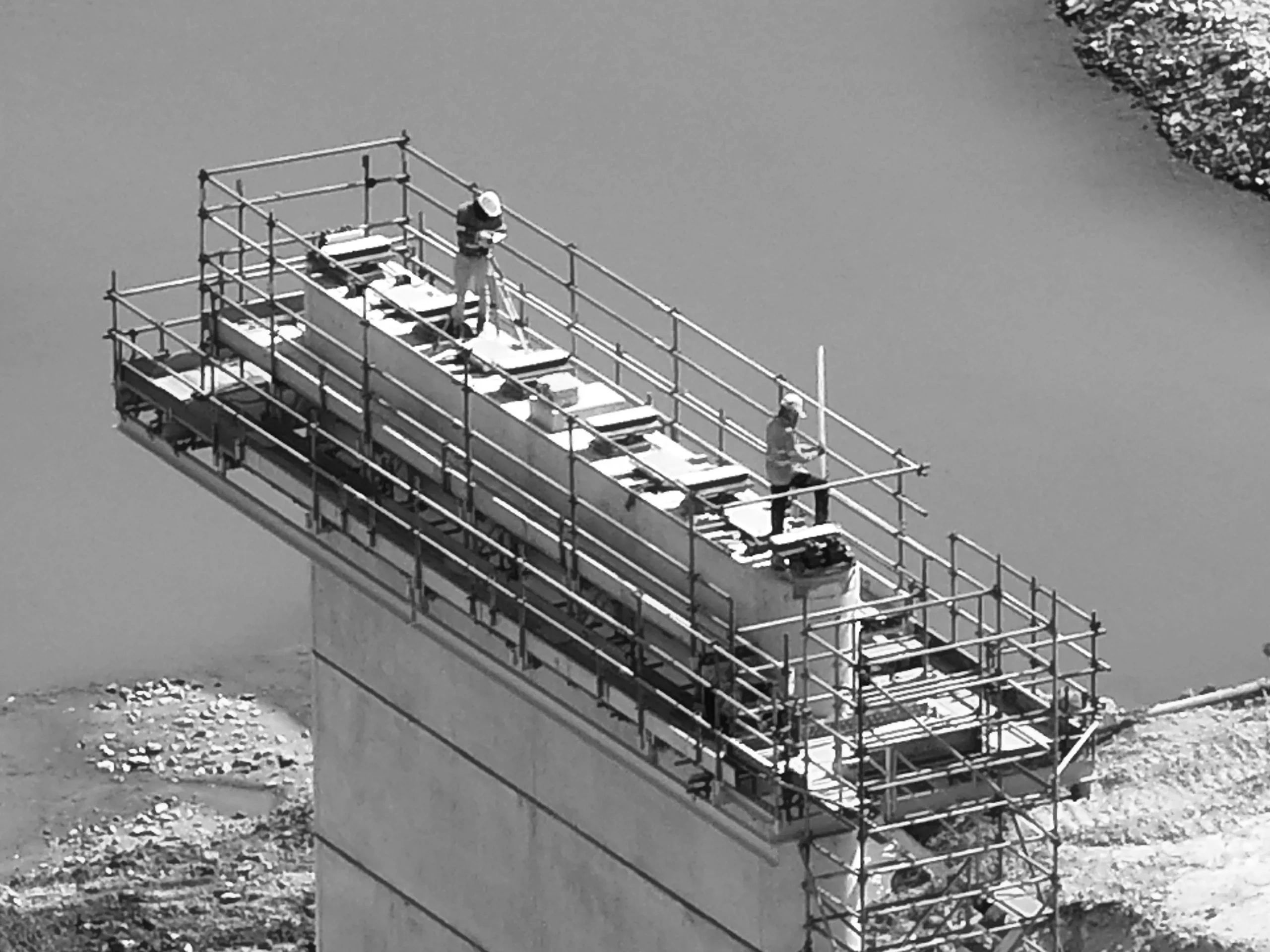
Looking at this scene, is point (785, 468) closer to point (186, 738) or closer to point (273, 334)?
point (273, 334)

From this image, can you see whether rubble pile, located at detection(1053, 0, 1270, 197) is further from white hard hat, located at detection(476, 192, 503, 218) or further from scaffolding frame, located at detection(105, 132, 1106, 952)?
white hard hat, located at detection(476, 192, 503, 218)

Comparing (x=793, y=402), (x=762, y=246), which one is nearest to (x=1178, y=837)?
(x=793, y=402)

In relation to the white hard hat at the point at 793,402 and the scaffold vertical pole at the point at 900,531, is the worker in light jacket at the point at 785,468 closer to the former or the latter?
the white hard hat at the point at 793,402

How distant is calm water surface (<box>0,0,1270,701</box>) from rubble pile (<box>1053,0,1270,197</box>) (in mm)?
638

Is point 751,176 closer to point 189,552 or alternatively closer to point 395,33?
point 395,33

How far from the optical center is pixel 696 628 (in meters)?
44.5

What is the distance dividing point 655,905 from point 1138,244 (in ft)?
125

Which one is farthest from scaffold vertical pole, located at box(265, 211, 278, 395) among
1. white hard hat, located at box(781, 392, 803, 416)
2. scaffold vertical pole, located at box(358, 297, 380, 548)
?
white hard hat, located at box(781, 392, 803, 416)

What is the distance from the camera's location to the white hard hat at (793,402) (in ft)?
142

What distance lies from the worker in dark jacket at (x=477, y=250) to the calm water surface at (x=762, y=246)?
737 inches

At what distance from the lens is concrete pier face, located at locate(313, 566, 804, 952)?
148 feet

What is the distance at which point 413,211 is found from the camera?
75.1 m

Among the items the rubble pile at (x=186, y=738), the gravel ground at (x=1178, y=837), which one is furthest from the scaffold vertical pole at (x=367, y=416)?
the rubble pile at (x=186, y=738)

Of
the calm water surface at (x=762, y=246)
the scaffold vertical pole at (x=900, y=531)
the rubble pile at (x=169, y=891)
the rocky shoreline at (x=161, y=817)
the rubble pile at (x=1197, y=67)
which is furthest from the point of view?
the rubble pile at (x=1197, y=67)
